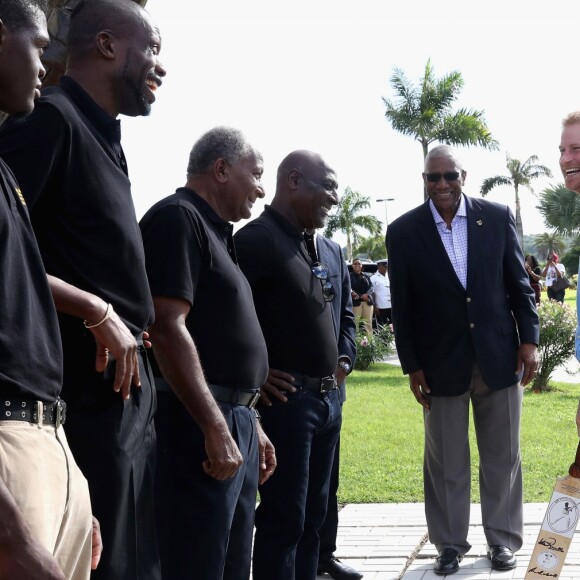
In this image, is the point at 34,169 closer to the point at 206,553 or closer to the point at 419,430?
the point at 206,553

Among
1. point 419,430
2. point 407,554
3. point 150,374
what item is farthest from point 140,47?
point 419,430

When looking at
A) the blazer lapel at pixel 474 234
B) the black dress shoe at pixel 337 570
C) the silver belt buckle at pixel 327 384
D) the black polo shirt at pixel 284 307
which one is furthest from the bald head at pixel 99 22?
the black dress shoe at pixel 337 570

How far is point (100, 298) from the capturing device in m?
2.74

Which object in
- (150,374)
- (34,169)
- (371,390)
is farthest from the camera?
(371,390)

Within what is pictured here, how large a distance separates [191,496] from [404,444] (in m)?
6.33

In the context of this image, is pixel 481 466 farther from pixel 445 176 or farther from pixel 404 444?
pixel 404 444

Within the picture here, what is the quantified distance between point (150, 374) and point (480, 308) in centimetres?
313

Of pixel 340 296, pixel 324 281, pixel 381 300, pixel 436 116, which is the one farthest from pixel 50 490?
pixel 436 116

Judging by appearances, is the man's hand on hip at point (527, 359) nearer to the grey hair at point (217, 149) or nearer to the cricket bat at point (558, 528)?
the cricket bat at point (558, 528)

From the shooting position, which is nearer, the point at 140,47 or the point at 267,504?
the point at 140,47

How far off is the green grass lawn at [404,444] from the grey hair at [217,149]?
385 cm

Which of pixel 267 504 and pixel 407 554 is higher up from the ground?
pixel 267 504

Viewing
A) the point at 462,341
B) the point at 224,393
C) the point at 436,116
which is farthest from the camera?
the point at 436,116

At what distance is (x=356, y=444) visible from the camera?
9789 mm
